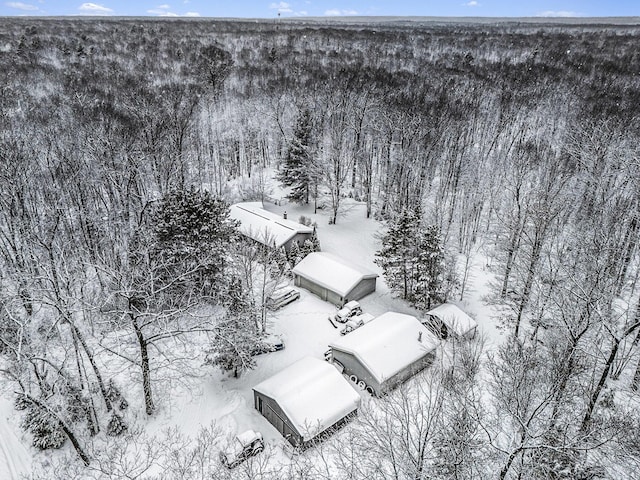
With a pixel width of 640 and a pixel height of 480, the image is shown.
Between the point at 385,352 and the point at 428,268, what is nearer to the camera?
the point at 385,352

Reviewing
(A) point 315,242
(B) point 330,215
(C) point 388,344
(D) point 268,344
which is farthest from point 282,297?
(B) point 330,215

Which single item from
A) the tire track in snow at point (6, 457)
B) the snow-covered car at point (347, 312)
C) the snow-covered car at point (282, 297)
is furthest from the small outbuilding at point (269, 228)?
the tire track in snow at point (6, 457)

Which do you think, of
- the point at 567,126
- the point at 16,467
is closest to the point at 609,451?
the point at 16,467

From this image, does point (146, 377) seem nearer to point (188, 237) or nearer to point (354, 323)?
point (188, 237)

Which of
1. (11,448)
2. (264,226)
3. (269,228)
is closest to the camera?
(11,448)

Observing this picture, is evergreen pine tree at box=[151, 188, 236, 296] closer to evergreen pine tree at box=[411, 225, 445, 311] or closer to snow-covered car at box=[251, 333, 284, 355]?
snow-covered car at box=[251, 333, 284, 355]

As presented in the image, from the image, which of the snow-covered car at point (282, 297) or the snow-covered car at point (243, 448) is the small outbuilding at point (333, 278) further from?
the snow-covered car at point (243, 448)

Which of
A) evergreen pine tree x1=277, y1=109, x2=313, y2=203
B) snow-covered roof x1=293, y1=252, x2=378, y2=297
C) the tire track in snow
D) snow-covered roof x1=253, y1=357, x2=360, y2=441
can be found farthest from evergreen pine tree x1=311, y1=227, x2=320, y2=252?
the tire track in snow

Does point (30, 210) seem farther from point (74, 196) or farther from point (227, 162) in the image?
point (227, 162)
